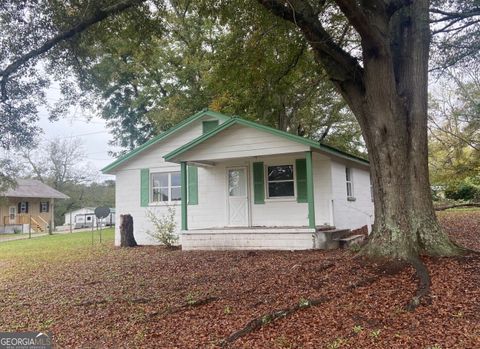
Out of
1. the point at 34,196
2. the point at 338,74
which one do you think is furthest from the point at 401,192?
the point at 34,196

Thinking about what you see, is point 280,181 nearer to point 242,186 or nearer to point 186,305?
point 242,186

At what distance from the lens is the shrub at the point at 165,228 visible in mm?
12781

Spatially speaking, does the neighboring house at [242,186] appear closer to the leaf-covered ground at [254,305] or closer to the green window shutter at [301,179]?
the green window shutter at [301,179]

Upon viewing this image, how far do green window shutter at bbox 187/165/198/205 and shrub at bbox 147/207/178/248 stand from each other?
2.64ft

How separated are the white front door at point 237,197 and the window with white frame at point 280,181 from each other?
85 cm

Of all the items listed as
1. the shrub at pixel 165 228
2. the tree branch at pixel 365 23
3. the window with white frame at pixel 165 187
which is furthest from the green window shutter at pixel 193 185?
the tree branch at pixel 365 23

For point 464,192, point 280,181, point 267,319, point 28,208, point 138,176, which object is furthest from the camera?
point 28,208

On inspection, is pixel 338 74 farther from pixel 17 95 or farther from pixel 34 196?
pixel 34 196

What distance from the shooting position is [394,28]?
7211 millimetres

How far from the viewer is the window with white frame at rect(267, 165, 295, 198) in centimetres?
1248

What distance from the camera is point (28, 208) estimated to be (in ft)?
111

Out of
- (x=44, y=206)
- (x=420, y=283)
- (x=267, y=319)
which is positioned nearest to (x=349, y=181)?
(x=420, y=283)

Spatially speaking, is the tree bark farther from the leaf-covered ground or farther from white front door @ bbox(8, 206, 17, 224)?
white front door @ bbox(8, 206, 17, 224)

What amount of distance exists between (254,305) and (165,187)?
9334 mm
